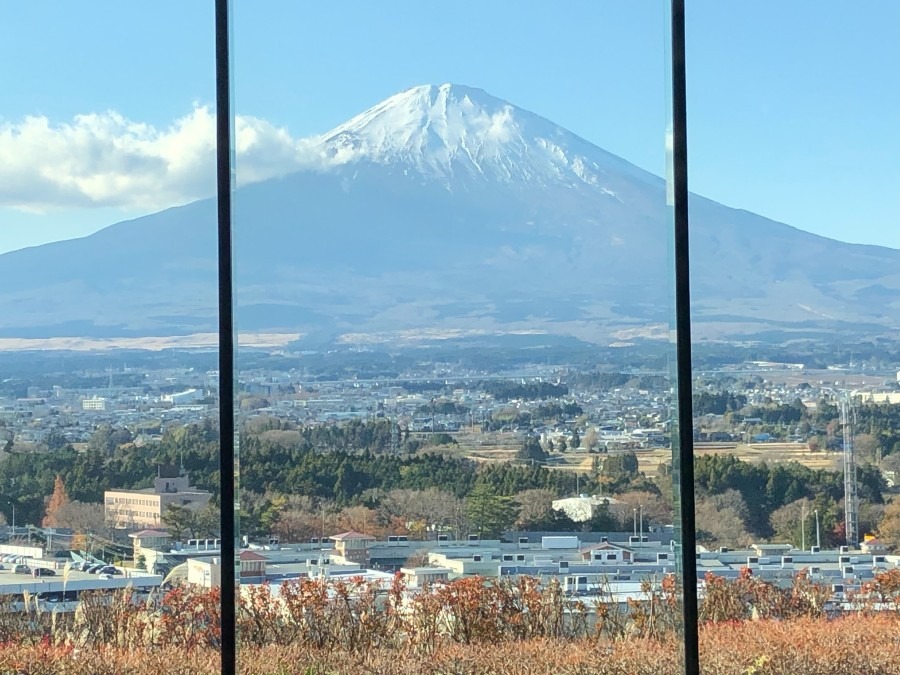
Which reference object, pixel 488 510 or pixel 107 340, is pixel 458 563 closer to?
pixel 488 510

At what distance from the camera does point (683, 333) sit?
8.23ft

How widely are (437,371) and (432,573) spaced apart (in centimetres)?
52

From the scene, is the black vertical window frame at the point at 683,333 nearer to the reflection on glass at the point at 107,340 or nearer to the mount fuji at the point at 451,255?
the mount fuji at the point at 451,255

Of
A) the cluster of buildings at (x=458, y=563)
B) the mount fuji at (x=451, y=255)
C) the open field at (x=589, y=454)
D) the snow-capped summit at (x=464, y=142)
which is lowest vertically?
the cluster of buildings at (x=458, y=563)

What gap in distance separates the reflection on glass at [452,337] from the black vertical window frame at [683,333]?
0.31ft

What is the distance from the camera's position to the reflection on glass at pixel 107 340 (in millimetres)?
2613

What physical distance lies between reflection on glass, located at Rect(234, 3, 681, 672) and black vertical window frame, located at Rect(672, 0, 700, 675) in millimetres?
93

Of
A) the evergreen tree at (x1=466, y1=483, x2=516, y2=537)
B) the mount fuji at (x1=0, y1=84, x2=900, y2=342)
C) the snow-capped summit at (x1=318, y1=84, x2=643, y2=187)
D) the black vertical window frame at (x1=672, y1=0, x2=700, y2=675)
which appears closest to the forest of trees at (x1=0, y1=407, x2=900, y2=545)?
the evergreen tree at (x1=466, y1=483, x2=516, y2=537)

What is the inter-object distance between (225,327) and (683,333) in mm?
1068

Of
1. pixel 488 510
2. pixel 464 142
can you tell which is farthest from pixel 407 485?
pixel 464 142

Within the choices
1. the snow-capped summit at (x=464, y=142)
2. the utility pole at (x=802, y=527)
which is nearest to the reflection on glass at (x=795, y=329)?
the utility pole at (x=802, y=527)

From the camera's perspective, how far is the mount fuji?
8.79 ft

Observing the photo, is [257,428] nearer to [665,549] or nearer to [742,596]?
[665,549]

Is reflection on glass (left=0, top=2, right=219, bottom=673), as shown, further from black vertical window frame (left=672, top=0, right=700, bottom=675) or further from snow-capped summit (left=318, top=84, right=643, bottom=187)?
black vertical window frame (left=672, top=0, right=700, bottom=675)
